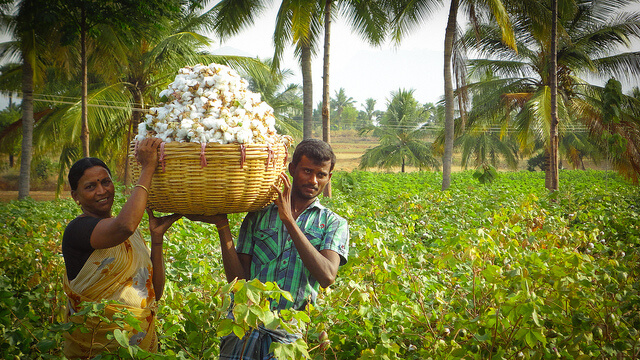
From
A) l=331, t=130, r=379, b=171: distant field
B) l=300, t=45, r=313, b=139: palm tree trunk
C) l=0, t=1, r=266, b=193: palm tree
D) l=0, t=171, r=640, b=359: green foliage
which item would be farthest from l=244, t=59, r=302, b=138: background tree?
l=331, t=130, r=379, b=171: distant field

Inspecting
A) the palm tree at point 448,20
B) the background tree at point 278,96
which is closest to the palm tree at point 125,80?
the background tree at point 278,96

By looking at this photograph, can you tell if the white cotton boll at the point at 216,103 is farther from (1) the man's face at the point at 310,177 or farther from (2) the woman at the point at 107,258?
(1) the man's face at the point at 310,177

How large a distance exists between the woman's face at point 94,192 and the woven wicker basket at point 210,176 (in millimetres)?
231

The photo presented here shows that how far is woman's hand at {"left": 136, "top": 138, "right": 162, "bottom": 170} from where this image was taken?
1623 millimetres

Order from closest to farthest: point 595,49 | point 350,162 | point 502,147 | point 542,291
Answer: point 542,291
point 595,49
point 502,147
point 350,162

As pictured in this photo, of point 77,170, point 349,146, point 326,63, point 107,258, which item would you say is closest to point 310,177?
point 107,258

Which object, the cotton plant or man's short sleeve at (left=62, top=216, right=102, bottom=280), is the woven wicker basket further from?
man's short sleeve at (left=62, top=216, right=102, bottom=280)

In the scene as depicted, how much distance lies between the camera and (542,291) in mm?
2104

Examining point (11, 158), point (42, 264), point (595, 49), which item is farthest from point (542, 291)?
point (11, 158)

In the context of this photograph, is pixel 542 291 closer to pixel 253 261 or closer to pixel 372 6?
pixel 253 261

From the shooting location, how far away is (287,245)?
183 centimetres

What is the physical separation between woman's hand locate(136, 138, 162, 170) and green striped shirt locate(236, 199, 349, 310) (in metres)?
0.49

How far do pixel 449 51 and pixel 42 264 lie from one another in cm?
1020

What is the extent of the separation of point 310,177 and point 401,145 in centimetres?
Result: 3190
